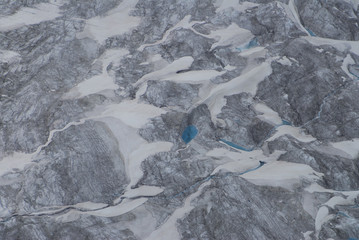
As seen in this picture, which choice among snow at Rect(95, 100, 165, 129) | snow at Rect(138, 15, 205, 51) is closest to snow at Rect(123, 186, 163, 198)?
snow at Rect(95, 100, 165, 129)

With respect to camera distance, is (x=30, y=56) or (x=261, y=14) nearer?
(x=30, y=56)

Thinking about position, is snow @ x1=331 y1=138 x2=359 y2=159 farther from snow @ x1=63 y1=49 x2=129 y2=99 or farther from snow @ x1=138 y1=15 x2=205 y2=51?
snow @ x1=63 y1=49 x2=129 y2=99

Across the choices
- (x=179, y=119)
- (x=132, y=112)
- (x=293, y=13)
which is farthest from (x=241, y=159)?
(x=293, y=13)

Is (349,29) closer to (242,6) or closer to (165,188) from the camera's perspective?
(242,6)

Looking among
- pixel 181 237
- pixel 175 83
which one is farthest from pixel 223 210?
pixel 175 83

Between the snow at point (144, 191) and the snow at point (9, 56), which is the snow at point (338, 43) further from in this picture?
the snow at point (9, 56)
